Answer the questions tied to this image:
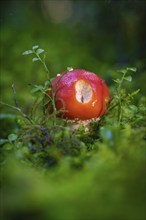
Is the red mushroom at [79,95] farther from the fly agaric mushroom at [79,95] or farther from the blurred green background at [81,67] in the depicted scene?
the blurred green background at [81,67]

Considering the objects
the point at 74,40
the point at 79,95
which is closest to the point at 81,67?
the point at 74,40

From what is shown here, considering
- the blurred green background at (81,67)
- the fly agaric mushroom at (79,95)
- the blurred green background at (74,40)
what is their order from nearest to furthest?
the blurred green background at (81,67), the fly agaric mushroom at (79,95), the blurred green background at (74,40)

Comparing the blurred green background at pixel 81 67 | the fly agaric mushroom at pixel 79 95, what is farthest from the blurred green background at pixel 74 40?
the fly agaric mushroom at pixel 79 95

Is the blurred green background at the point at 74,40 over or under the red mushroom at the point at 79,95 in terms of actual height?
over

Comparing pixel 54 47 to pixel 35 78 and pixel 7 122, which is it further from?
pixel 7 122

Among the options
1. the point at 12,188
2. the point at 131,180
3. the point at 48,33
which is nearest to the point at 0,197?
the point at 12,188

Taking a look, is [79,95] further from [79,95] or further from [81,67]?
[81,67]

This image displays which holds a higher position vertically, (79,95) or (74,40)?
(74,40)

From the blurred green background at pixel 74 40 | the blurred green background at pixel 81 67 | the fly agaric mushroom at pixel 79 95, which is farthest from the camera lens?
the blurred green background at pixel 74 40

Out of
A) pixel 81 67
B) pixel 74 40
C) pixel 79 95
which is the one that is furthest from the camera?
pixel 74 40
